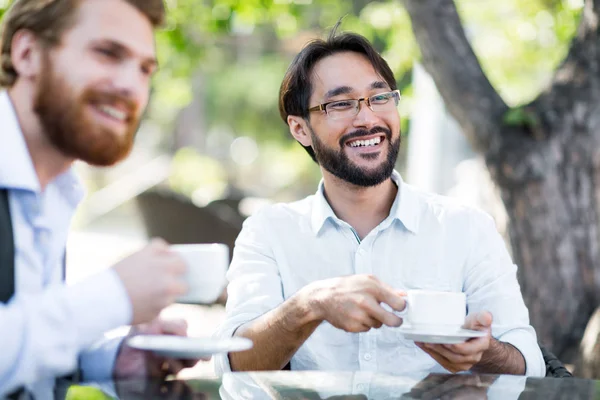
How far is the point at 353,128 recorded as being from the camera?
8.80 feet

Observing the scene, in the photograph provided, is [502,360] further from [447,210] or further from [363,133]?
[363,133]

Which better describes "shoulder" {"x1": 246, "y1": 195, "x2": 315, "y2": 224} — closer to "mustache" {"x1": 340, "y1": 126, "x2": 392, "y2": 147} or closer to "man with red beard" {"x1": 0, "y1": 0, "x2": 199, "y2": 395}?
"mustache" {"x1": 340, "y1": 126, "x2": 392, "y2": 147}

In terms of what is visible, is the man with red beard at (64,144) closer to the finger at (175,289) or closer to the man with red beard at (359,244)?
the finger at (175,289)

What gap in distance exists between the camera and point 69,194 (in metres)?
1.70

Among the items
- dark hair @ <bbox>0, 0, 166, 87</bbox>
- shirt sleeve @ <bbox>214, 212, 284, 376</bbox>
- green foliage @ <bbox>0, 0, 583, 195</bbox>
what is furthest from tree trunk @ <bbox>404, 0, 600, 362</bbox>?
dark hair @ <bbox>0, 0, 166, 87</bbox>


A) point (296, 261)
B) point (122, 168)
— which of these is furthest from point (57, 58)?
point (122, 168)

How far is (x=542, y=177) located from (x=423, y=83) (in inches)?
99.9

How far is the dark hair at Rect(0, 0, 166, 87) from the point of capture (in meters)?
1.46

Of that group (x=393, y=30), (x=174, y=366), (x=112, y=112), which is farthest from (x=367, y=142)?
(x=393, y=30)

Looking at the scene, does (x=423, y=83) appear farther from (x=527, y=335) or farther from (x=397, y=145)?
(x=527, y=335)

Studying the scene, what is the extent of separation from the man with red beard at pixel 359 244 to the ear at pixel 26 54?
3.18 ft

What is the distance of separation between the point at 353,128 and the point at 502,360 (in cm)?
91

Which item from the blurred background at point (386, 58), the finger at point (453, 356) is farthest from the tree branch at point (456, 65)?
the finger at point (453, 356)

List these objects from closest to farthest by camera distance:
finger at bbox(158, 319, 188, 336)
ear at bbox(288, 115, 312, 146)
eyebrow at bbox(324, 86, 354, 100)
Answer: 1. finger at bbox(158, 319, 188, 336)
2. eyebrow at bbox(324, 86, 354, 100)
3. ear at bbox(288, 115, 312, 146)
